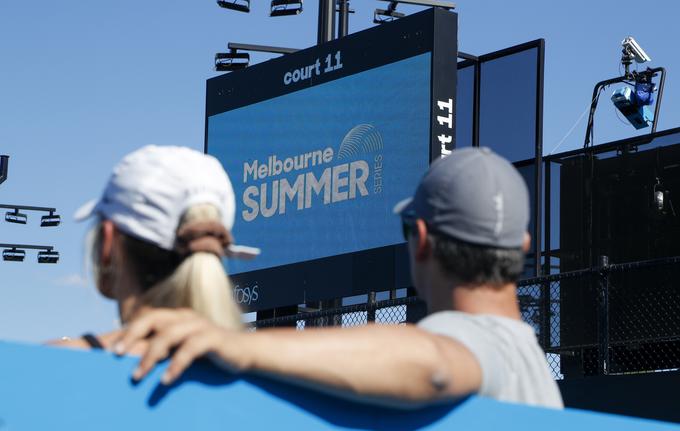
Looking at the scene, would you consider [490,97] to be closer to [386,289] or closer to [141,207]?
[386,289]

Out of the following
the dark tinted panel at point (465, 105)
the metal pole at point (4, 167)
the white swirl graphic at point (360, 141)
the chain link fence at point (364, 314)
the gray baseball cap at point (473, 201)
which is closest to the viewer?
the gray baseball cap at point (473, 201)

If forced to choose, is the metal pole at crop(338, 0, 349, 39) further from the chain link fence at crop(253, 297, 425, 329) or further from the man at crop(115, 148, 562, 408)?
the man at crop(115, 148, 562, 408)

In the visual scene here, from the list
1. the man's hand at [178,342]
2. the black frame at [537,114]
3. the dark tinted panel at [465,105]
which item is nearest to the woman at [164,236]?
the man's hand at [178,342]

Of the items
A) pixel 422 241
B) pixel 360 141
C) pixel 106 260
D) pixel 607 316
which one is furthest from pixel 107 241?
pixel 360 141

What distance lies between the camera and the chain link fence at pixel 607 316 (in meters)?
9.23

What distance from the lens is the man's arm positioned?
5.43 ft

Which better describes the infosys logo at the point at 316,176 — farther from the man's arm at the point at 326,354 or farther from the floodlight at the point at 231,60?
the man's arm at the point at 326,354

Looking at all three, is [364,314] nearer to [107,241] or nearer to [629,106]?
[629,106]

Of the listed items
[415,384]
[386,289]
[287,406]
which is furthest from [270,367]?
[386,289]

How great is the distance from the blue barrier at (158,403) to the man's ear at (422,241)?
0.95ft

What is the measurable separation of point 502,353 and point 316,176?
33.2 feet

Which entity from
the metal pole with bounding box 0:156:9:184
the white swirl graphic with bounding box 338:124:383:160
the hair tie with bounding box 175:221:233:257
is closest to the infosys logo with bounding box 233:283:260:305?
the white swirl graphic with bounding box 338:124:383:160

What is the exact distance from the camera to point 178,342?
1655 millimetres

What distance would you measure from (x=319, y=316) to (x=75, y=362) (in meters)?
9.54
